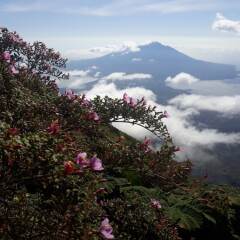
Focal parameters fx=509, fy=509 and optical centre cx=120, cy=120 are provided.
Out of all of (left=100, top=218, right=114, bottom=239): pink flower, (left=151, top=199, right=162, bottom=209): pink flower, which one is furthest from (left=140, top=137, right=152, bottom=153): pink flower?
(left=100, top=218, right=114, bottom=239): pink flower

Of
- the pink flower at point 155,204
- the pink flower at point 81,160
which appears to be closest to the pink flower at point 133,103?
the pink flower at point 155,204

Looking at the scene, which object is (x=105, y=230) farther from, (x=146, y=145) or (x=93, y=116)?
(x=146, y=145)

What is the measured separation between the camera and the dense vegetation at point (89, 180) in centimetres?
645

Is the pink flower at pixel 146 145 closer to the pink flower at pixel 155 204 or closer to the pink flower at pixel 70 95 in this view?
the pink flower at pixel 70 95

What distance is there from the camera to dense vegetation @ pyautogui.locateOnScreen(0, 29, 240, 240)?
645 cm

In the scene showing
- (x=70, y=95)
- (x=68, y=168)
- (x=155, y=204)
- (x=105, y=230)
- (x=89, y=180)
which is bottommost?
(x=155, y=204)

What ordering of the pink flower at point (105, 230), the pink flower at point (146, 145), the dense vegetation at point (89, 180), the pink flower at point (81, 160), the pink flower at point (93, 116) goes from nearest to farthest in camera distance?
the dense vegetation at point (89, 180) < the pink flower at point (81, 160) < the pink flower at point (105, 230) < the pink flower at point (93, 116) < the pink flower at point (146, 145)

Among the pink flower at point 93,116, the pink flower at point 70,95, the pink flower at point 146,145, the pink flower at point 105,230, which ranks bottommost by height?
the pink flower at point 105,230

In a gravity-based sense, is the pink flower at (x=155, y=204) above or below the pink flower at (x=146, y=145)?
below

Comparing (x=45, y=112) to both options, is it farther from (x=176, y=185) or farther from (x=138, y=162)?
(x=176, y=185)

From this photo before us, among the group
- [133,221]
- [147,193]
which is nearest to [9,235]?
[133,221]

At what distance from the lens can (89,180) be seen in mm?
6902

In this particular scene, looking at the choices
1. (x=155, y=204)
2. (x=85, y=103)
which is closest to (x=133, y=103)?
(x=85, y=103)

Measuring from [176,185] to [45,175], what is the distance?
21.2 feet
